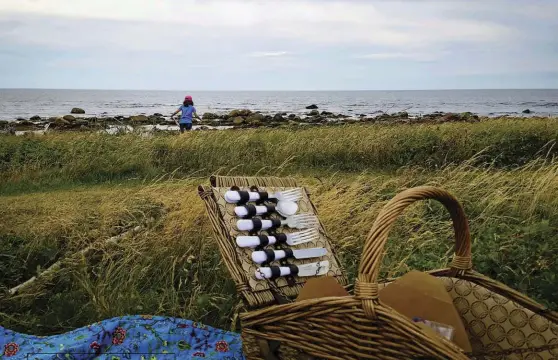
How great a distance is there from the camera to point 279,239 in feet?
10.5

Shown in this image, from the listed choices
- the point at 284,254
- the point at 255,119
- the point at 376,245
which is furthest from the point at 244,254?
the point at 255,119

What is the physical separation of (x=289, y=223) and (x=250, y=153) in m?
8.27

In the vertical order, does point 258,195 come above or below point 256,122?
above

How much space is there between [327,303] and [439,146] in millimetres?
9723

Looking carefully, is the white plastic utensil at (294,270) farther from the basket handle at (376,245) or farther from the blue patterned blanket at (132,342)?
the basket handle at (376,245)

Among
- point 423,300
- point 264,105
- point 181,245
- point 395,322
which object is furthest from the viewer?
point 264,105

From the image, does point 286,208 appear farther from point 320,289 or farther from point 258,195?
point 320,289

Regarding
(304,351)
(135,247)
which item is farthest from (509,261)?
(135,247)

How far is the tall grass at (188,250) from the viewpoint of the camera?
3957 millimetres

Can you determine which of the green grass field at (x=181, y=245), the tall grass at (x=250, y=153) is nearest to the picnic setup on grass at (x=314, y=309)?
the green grass field at (x=181, y=245)

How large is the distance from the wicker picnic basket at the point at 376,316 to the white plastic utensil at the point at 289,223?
3.8 inches

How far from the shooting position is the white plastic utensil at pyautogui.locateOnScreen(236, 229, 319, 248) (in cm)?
301

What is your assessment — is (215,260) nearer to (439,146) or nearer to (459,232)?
(459,232)

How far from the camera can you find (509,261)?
4.40 m
